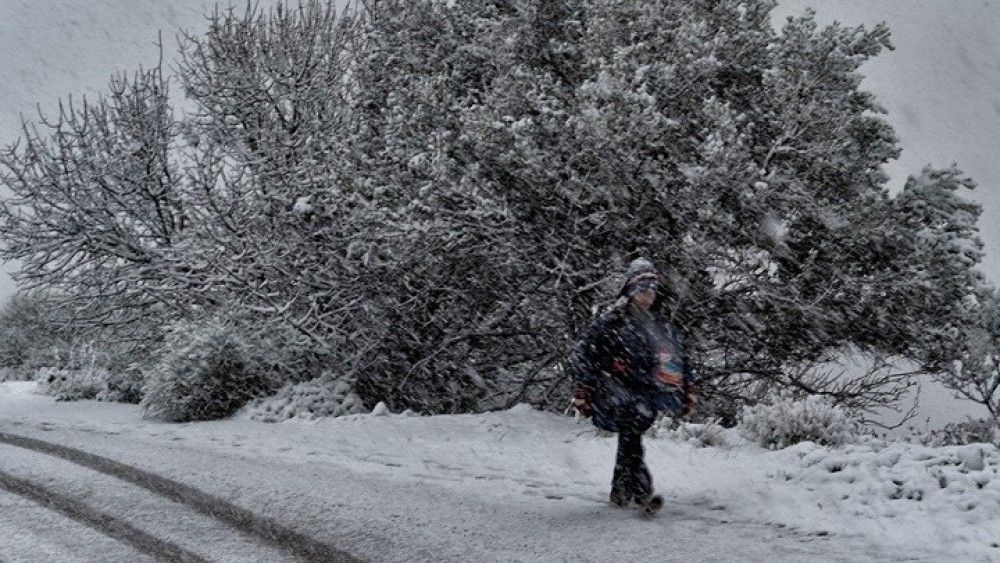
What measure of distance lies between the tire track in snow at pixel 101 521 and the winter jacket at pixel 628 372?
9.02ft

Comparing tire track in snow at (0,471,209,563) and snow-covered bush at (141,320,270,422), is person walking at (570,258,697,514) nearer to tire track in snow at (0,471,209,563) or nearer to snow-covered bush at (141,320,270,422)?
tire track in snow at (0,471,209,563)

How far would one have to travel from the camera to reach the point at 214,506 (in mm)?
5590

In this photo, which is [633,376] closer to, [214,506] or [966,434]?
[214,506]

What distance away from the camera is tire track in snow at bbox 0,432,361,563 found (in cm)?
465

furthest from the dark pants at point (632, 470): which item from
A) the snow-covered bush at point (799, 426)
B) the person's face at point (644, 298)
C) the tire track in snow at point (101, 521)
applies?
the tire track in snow at point (101, 521)

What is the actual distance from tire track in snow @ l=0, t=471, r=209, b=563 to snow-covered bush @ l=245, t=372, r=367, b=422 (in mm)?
5132

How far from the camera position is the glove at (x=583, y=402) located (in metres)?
5.70

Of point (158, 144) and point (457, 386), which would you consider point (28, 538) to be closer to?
point (457, 386)

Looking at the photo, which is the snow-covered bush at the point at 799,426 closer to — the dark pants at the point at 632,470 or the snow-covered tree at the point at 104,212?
the dark pants at the point at 632,470

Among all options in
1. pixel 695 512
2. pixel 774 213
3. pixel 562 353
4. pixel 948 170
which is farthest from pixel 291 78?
pixel 695 512

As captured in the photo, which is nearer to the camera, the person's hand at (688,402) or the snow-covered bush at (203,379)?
the person's hand at (688,402)

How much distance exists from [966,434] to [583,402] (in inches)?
235

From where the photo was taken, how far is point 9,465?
7164 mm

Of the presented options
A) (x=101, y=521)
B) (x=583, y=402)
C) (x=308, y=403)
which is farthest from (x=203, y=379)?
(x=583, y=402)
